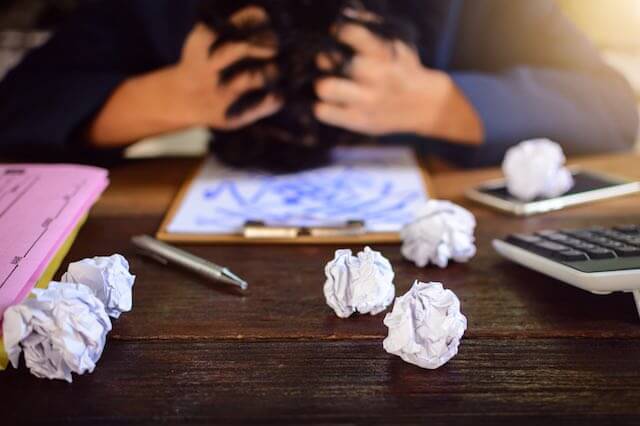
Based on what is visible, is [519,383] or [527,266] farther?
[527,266]

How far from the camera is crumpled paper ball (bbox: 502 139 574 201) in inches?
25.4

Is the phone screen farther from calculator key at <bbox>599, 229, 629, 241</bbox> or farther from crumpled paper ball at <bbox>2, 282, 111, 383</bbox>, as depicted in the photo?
crumpled paper ball at <bbox>2, 282, 111, 383</bbox>

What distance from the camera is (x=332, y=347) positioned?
411 millimetres

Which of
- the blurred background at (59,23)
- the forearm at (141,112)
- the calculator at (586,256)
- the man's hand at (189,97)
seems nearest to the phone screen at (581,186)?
the calculator at (586,256)

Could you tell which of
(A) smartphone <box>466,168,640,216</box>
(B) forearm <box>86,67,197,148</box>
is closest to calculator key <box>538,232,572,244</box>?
(A) smartphone <box>466,168,640,216</box>

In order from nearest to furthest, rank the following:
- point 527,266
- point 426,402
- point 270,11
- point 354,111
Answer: point 426,402, point 527,266, point 270,11, point 354,111

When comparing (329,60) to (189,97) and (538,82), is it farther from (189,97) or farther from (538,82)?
(538,82)

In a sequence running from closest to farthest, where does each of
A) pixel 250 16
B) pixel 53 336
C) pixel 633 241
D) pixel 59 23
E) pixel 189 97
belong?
pixel 53 336, pixel 633 241, pixel 250 16, pixel 189 97, pixel 59 23

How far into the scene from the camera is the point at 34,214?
21.0 inches

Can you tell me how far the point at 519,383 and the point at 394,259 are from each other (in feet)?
0.62

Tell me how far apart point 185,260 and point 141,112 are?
14.6 inches

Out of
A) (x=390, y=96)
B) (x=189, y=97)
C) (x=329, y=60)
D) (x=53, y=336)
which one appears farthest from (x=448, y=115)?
(x=53, y=336)

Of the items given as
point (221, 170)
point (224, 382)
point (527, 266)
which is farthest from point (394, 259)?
point (221, 170)

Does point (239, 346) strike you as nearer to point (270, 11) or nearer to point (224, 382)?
point (224, 382)
